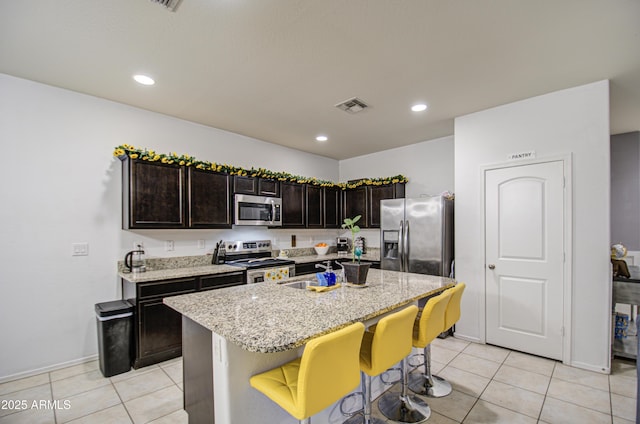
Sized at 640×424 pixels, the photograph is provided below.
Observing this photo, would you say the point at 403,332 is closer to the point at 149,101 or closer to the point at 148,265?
the point at 148,265

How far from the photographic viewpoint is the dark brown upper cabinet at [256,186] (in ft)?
13.2

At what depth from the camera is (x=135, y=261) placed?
3.35 metres

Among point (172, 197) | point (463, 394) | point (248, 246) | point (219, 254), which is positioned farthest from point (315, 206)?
point (463, 394)

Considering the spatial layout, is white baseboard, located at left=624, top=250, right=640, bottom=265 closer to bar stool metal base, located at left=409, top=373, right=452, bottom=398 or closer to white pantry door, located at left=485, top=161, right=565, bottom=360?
white pantry door, located at left=485, top=161, right=565, bottom=360

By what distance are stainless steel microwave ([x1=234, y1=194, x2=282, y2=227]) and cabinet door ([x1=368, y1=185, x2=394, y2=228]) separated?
1.65m

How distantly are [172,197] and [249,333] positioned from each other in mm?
2592

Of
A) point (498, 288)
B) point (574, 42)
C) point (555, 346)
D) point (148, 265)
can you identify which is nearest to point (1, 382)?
point (148, 265)

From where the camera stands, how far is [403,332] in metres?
1.79

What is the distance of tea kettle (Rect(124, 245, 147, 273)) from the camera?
325cm

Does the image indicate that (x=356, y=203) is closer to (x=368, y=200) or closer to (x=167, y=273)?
(x=368, y=200)

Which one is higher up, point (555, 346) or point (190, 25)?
point (190, 25)

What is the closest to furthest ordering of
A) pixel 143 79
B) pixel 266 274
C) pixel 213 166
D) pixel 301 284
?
pixel 301 284 < pixel 143 79 < pixel 213 166 < pixel 266 274

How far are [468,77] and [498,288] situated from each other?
2327 mm

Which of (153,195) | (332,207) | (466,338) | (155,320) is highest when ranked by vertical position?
(153,195)
